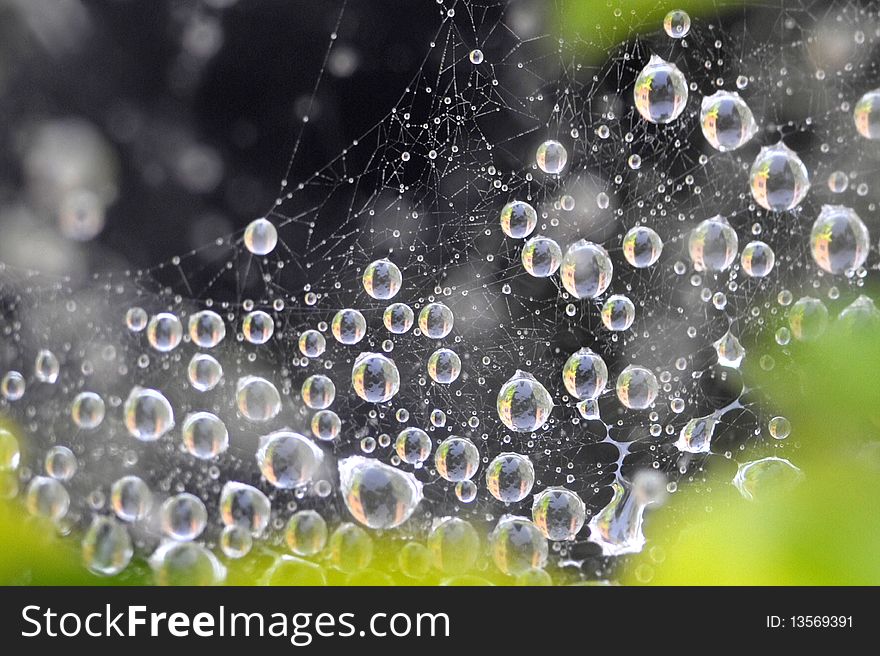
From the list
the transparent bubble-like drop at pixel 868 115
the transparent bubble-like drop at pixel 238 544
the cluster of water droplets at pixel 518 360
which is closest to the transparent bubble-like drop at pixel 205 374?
the cluster of water droplets at pixel 518 360

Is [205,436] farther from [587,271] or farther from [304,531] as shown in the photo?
[587,271]

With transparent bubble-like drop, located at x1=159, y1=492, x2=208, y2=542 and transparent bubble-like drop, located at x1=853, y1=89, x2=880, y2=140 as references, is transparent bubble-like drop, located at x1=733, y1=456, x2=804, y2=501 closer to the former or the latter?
transparent bubble-like drop, located at x1=853, y1=89, x2=880, y2=140

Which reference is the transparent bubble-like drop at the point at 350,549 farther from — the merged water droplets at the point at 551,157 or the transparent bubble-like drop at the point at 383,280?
the merged water droplets at the point at 551,157

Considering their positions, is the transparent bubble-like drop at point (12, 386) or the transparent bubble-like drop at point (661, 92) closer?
the transparent bubble-like drop at point (661, 92)

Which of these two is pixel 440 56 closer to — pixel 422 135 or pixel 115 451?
pixel 422 135

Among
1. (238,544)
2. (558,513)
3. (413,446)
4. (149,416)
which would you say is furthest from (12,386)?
(558,513)

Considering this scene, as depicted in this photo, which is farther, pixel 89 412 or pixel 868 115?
pixel 89 412

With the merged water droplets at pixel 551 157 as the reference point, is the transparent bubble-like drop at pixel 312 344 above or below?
below
